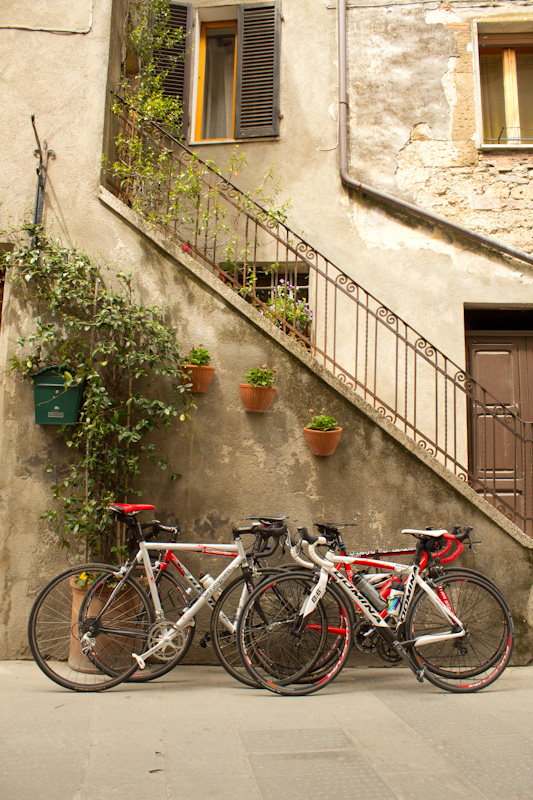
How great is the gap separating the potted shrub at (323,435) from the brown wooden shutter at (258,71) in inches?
161

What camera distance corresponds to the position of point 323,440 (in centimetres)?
455

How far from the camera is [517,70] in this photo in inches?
293

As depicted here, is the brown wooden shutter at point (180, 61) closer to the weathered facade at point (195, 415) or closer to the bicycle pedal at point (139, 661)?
the weathered facade at point (195, 415)

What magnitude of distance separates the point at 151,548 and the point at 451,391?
149 inches

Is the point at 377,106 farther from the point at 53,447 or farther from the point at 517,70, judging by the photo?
the point at 53,447

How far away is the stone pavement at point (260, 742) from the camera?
8.77ft

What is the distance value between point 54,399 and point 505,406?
4.61 metres

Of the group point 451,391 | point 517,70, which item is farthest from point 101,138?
point 517,70

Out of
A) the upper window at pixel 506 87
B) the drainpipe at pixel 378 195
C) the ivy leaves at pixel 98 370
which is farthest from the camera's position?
the upper window at pixel 506 87

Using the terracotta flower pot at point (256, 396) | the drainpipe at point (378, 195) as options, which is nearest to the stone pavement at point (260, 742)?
the terracotta flower pot at point (256, 396)

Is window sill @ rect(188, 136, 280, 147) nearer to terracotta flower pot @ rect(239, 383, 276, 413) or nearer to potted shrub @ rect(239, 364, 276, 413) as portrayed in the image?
potted shrub @ rect(239, 364, 276, 413)

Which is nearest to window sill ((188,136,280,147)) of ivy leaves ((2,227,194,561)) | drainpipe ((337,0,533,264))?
drainpipe ((337,0,533,264))

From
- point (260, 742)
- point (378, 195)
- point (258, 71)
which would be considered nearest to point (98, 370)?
point (260, 742)

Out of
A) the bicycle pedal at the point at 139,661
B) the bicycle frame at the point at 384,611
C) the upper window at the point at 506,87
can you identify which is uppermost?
the upper window at the point at 506,87
